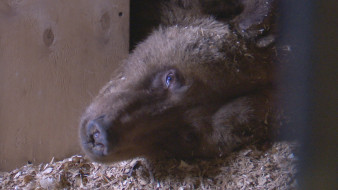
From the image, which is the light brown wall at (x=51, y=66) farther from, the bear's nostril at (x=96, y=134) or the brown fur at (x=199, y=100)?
the bear's nostril at (x=96, y=134)

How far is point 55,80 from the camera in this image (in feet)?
10.9

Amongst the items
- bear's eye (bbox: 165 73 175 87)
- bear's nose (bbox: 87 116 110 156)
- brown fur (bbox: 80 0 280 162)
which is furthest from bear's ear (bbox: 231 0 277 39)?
bear's nose (bbox: 87 116 110 156)

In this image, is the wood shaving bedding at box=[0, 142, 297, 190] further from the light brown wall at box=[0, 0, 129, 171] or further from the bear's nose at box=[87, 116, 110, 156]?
the bear's nose at box=[87, 116, 110, 156]

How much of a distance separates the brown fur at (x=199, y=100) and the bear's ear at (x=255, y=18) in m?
0.01

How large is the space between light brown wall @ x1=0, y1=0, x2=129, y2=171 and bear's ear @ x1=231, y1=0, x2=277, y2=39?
937 mm

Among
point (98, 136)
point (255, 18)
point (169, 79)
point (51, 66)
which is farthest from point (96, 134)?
point (255, 18)

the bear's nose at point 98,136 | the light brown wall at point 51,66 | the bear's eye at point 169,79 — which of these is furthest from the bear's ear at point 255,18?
the bear's nose at point 98,136

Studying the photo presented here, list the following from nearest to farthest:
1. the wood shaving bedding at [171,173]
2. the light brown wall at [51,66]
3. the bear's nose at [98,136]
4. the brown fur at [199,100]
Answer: the bear's nose at [98,136] → the wood shaving bedding at [171,173] → the brown fur at [199,100] → the light brown wall at [51,66]

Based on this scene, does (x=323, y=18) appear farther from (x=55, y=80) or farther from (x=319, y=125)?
(x=55, y=80)

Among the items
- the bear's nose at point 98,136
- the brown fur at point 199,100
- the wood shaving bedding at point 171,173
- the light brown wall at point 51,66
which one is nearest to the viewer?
the bear's nose at point 98,136

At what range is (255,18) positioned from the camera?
9.96 ft

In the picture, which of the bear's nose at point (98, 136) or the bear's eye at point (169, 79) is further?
the bear's eye at point (169, 79)

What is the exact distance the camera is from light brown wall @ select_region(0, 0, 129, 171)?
321 cm

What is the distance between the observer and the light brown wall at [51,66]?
10.5 feet
